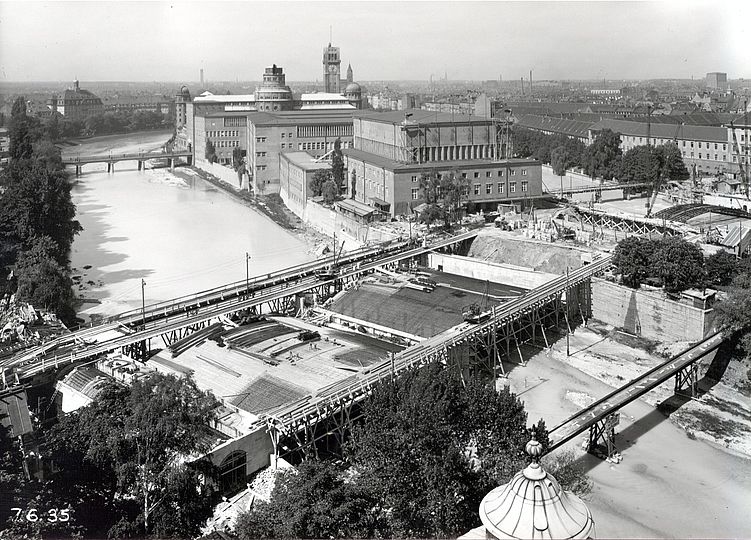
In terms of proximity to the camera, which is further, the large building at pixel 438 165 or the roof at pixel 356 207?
the large building at pixel 438 165

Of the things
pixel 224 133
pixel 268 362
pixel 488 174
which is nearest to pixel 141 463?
pixel 268 362

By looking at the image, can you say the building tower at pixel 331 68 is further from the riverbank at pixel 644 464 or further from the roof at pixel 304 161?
the riverbank at pixel 644 464

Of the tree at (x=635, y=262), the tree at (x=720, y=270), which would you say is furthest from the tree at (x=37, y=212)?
the tree at (x=720, y=270)

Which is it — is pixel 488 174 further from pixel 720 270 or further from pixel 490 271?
pixel 720 270

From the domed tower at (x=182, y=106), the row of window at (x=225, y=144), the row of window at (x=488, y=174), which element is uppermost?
the domed tower at (x=182, y=106)

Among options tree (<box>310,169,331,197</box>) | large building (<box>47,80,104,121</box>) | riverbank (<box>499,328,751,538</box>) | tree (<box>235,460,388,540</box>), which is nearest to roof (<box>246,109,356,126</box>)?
tree (<box>310,169,331,197</box>)

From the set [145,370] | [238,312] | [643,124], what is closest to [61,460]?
[145,370]
